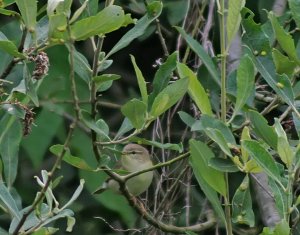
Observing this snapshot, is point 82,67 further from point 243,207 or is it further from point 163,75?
point 243,207

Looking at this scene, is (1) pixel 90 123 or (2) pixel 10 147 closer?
(1) pixel 90 123

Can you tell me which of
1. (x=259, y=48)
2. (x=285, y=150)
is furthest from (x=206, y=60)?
(x=285, y=150)

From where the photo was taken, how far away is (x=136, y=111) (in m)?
1.68

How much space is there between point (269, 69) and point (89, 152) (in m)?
1.36

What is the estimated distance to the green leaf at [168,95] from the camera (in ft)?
5.48

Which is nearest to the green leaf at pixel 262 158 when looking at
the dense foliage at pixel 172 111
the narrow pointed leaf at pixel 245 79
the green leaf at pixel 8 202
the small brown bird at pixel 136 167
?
the dense foliage at pixel 172 111

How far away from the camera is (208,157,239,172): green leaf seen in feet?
5.33

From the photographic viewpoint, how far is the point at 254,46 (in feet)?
6.03

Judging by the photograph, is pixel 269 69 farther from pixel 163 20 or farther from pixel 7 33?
pixel 163 20

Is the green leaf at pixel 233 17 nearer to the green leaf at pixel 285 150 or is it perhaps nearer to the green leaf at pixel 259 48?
the green leaf at pixel 259 48

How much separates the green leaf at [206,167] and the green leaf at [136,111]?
0.12 metres

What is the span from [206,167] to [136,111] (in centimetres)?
17

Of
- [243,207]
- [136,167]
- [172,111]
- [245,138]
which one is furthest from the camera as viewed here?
[136,167]

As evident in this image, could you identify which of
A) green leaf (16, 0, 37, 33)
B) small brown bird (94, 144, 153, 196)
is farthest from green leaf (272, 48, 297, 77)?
small brown bird (94, 144, 153, 196)
